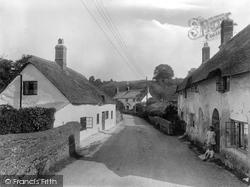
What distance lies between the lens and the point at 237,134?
8484 millimetres

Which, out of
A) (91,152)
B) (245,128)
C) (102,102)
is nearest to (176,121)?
(102,102)

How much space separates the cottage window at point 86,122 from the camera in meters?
17.4

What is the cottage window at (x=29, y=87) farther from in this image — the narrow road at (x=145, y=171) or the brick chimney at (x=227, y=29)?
the brick chimney at (x=227, y=29)

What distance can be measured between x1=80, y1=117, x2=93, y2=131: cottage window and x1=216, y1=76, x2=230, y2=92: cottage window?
11.1m

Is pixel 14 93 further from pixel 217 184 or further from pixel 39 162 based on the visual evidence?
pixel 217 184

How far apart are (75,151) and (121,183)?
483 cm

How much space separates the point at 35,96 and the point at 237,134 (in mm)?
13456

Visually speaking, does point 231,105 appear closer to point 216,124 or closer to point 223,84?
point 223,84

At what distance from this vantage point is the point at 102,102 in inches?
890

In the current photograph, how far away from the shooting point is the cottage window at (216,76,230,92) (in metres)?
9.31

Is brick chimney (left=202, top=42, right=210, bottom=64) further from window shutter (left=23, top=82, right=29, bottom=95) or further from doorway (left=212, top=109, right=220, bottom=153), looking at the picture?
window shutter (left=23, top=82, right=29, bottom=95)

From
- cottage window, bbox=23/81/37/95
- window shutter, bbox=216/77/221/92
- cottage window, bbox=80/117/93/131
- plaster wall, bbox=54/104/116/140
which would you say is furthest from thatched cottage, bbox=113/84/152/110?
window shutter, bbox=216/77/221/92

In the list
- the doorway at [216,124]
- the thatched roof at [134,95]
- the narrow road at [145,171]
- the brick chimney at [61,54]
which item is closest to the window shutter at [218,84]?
the doorway at [216,124]

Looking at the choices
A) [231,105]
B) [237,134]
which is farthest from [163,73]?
[237,134]
